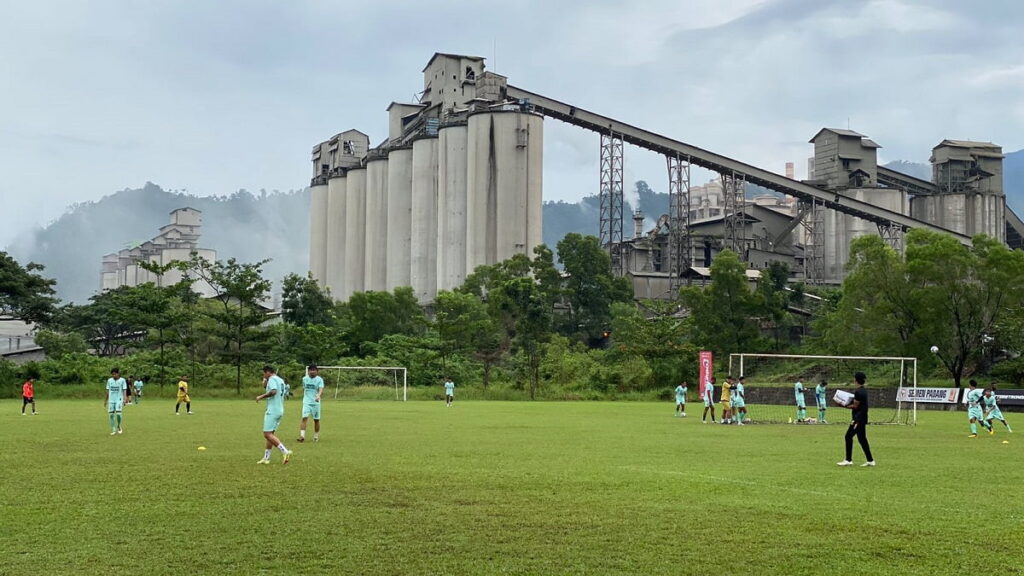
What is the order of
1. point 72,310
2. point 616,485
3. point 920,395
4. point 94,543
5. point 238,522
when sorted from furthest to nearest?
point 72,310, point 920,395, point 616,485, point 238,522, point 94,543

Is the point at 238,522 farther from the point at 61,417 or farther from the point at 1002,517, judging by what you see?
the point at 61,417

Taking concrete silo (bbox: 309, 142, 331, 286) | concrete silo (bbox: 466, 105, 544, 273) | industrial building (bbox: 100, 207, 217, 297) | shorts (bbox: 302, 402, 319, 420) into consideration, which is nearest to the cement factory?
concrete silo (bbox: 466, 105, 544, 273)

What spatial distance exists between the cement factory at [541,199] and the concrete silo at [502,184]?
0.11 meters

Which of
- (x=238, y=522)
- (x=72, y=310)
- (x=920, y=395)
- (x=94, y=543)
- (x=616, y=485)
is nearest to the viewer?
(x=94, y=543)

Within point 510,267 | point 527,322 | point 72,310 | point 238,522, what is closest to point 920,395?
point 527,322

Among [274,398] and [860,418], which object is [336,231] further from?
[860,418]

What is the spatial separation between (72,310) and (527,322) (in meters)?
51.4

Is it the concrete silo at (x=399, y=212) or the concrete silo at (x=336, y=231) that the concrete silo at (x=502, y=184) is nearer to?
the concrete silo at (x=399, y=212)

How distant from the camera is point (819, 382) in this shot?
63.7m

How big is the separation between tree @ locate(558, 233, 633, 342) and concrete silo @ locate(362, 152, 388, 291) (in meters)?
27.9

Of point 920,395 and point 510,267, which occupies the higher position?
point 510,267

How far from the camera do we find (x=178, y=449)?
24141mm

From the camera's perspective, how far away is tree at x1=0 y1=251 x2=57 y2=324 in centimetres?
6319

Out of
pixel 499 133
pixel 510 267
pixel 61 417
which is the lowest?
pixel 61 417
